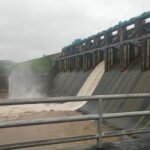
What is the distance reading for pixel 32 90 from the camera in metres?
29.8

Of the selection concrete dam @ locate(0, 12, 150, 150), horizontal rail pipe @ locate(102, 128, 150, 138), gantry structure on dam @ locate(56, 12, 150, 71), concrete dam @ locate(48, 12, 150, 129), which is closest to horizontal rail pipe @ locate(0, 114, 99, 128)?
concrete dam @ locate(0, 12, 150, 150)

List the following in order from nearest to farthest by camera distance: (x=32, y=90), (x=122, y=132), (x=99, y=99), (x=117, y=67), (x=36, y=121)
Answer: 1. (x=36, y=121)
2. (x=99, y=99)
3. (x=122, y=132)
4. (x=117, y=67)
5. (x=32, y=90)

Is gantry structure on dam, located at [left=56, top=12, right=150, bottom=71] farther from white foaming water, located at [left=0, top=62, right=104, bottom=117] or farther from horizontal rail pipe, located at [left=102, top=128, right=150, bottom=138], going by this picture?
horizontal rail pipe, located at [left=102, top=128, right=150, bottom=138]

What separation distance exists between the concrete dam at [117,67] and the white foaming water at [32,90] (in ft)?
0.41

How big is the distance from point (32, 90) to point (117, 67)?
14.6 metres

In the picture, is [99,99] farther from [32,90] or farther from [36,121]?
[32,90]

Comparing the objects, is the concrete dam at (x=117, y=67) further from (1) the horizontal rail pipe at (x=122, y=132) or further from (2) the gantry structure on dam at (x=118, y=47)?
(1) the horizontal rail pipe at (x=122, y=132)

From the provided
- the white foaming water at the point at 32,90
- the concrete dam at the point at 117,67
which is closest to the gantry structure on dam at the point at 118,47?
the concrete dam at the point at 117,67

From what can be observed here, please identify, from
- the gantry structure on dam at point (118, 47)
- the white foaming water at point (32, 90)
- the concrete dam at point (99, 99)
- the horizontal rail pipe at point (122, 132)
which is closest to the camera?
the concrete dam at point (99, 99)

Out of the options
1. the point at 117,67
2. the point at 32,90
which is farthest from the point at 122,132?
the point at 32,90

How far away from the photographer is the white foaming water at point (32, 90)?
17.7m

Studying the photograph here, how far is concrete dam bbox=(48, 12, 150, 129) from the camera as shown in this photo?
39.8 ft

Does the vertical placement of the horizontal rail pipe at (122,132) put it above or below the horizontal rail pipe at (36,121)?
below

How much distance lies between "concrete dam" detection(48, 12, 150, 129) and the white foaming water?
124mm
